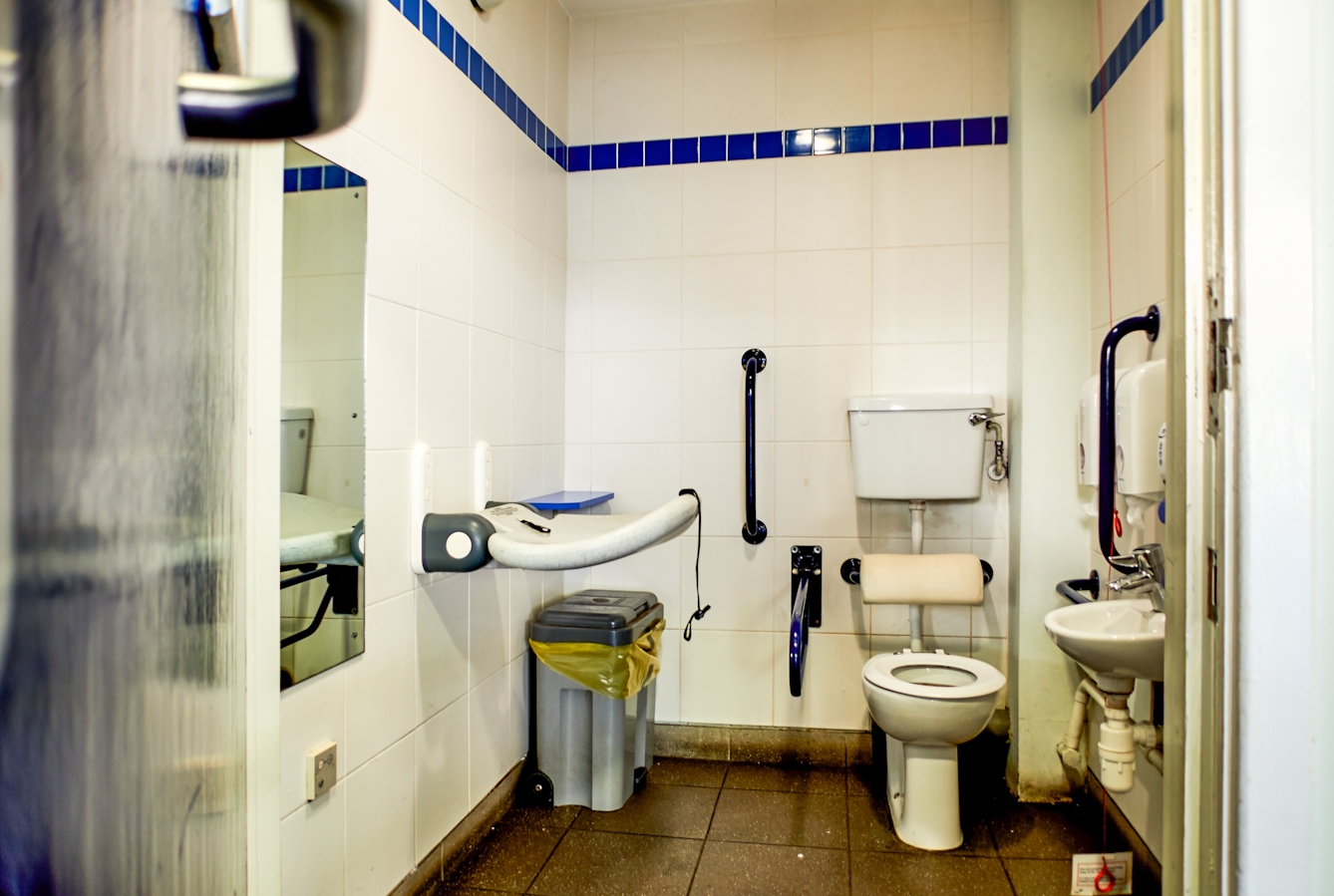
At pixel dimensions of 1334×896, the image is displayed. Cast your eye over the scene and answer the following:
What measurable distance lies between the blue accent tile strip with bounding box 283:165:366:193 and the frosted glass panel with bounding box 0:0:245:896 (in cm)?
103

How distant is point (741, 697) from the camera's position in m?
2.41

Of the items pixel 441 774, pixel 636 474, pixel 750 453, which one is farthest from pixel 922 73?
pixel 441 774

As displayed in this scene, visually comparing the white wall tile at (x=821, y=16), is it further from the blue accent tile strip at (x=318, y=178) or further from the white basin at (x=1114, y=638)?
the white basin at (x=1114, y=638)

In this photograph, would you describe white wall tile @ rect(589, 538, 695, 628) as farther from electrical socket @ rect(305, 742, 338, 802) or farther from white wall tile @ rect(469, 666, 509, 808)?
electrical socket @ rect(305, 742, 338, 802)

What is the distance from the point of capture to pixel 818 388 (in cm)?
237

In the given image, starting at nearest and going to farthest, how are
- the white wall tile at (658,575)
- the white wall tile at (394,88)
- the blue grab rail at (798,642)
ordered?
the white wall tile at (394,88) < the blue grab rail at (798,642) < the white wall tile at (658,575)

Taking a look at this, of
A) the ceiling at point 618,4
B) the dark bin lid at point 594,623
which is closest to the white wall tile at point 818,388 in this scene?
the dark bin lid at point 594,623

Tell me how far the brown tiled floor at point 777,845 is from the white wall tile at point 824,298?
133 centimetres

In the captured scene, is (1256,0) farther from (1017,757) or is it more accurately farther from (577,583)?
(577,583)

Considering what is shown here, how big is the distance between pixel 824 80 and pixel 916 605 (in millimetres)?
1656

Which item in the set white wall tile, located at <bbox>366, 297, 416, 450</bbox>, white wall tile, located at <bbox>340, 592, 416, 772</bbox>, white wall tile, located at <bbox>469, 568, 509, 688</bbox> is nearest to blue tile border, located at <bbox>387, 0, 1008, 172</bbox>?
white wall tile, located at <bbox>366, 297, 416, 450</bbox>

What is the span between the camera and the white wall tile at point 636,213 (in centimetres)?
246

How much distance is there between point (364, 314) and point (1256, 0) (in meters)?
1.32

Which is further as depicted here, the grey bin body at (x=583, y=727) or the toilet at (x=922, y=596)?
the grey bin body at (x=583, y=727)
